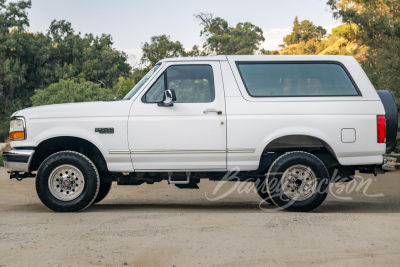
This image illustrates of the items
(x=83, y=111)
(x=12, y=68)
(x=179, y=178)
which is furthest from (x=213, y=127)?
(x=12, y=68)

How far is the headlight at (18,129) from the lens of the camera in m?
10.0

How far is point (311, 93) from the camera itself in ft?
33.0

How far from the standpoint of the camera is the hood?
390 inches

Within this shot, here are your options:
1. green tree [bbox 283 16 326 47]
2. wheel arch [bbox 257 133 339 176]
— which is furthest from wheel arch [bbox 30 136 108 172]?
green tree [bbox 283 16 326 47]

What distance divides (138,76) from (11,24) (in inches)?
481

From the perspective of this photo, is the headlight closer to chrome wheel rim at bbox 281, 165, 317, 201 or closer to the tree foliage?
chrome wheel rim at bbox 281, 165, 317, 201

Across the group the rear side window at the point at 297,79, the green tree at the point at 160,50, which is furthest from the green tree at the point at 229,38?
the rear side window at the point at 297,79

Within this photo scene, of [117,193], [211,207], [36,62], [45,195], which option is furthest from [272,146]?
[36,62]

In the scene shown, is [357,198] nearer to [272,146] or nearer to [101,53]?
A: [272,146]

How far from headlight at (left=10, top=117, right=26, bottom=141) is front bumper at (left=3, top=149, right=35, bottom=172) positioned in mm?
222

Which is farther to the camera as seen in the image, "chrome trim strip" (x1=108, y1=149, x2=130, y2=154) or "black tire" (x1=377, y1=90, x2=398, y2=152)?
"black tire" (x1=377, y1=90, x2=398, y2=152)

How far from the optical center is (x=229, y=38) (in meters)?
66.3
